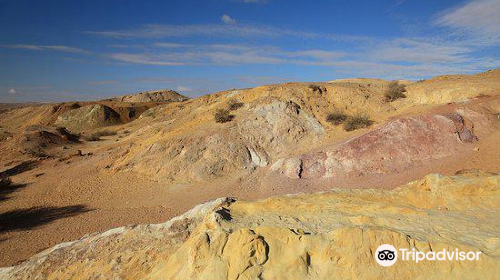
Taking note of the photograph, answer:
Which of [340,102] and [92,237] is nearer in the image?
[92,237]

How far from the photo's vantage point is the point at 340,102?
19000mm

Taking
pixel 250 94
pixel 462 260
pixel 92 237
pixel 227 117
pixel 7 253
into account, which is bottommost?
pixel 7 253

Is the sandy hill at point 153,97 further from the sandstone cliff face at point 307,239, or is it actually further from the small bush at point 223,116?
the sandstone cliff face at point 307,239

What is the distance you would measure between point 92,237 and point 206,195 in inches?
271

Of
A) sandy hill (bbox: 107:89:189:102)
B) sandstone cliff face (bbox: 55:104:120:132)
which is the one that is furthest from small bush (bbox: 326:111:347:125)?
sandy hill (bbox: 107:89:189:102)

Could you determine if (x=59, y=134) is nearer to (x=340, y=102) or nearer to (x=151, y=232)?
(x=340, y=102)

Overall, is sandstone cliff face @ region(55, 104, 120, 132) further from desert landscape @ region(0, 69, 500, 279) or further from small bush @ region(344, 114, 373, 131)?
small bush @ region(344, 114, 373, 131)

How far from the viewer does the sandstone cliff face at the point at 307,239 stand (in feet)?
13.0

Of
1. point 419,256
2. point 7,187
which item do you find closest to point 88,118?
point 7,187

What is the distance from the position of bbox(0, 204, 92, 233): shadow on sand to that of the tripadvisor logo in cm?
1200

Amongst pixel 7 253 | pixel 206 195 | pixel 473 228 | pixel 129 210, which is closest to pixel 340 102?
pixel 206 195

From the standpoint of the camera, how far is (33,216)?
39.5 feet

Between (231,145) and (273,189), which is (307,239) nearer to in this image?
(273,189)

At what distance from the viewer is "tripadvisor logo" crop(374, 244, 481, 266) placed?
3933 mm
